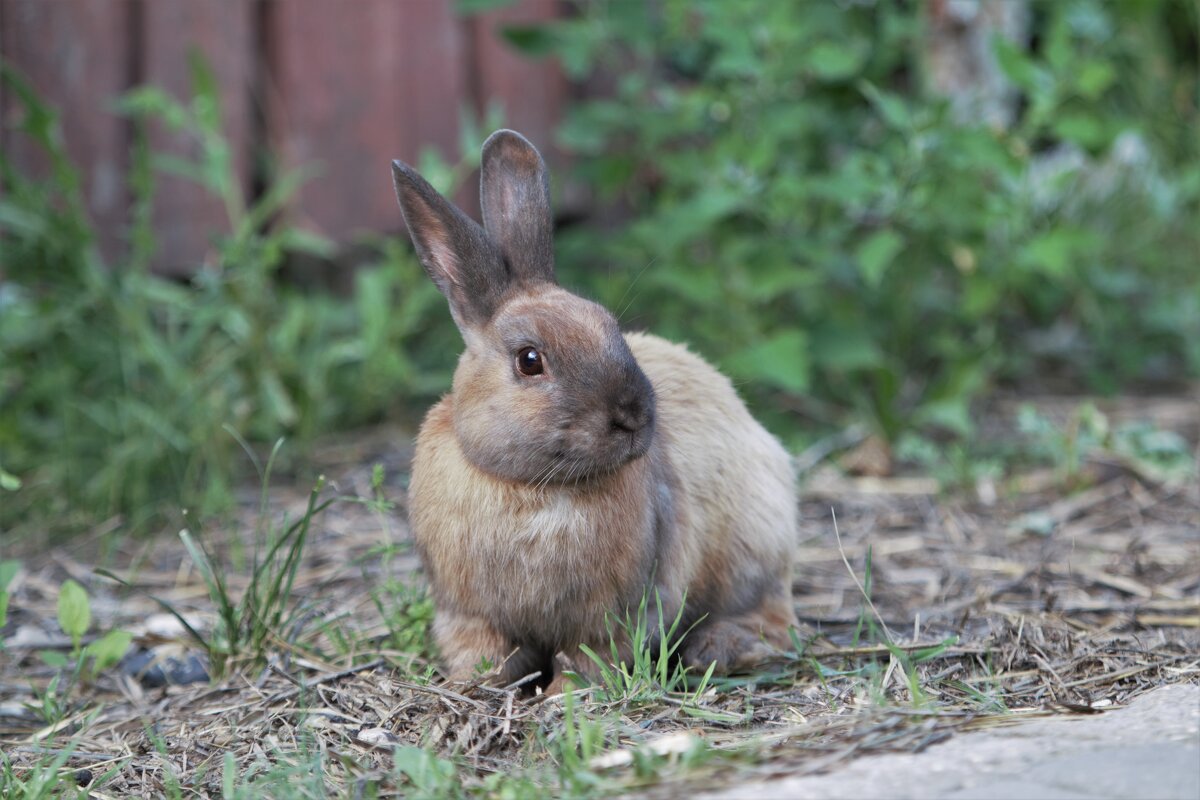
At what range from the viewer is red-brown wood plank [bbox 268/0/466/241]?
594 centimetres

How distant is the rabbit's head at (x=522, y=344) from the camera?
288 cm

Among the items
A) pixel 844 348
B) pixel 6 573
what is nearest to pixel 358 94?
pixel 844 348

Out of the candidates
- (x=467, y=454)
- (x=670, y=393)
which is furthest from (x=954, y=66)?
(x=467, y=454)

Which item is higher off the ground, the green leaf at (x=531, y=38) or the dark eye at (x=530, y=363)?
the green leaf at (x=531, y=38)

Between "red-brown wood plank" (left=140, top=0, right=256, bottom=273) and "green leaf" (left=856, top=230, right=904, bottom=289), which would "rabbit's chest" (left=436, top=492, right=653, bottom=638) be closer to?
"green leaf" (left=856, top=230, right=904, bottom=289)

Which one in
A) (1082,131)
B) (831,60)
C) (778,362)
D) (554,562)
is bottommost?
(554,562)

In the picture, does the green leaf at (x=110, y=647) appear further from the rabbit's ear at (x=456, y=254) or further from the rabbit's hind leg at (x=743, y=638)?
the rabbit's hind leg at (x=743, y=638)

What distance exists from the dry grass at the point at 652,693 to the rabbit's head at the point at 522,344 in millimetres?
542

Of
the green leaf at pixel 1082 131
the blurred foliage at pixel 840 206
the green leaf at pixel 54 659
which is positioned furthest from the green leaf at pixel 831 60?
the green leaf at pixel 54 659

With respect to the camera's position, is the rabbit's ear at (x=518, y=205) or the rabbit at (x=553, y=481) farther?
the rabbit's ear at (x=518, y=205)

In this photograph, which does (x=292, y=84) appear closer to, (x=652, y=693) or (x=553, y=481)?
(x=553, y=481)

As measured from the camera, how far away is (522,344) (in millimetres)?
3023

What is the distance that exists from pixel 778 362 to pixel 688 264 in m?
0.60

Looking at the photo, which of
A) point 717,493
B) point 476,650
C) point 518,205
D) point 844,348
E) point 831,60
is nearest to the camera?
point 476,650
